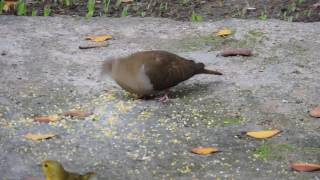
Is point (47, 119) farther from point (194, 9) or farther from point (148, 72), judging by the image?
point (194, 9)

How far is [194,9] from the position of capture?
24.2ft

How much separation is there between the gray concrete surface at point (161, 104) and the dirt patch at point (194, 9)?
48 cm

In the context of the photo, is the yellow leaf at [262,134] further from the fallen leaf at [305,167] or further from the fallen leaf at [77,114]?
the fallen leaf at [77,114]

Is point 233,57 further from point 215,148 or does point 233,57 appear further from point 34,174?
point 34,174

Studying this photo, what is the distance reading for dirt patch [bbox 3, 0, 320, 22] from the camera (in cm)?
708

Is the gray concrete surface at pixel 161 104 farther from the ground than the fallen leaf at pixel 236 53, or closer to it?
closer to it

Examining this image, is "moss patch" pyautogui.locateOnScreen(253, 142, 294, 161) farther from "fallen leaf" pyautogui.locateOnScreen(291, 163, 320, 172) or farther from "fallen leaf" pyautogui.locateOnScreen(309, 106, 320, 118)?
"fallen leaf" pyautogui.locateOnScreen(309, 106, 320, 118)

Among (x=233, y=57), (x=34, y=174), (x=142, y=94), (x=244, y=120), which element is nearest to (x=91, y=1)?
(x=233, y=57)

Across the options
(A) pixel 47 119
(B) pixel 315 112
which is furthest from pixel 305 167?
(A) pixel 47 119

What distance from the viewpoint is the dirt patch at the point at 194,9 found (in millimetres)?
7082

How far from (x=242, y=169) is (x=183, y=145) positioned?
0.43 metres

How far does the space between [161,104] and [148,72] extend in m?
0.22

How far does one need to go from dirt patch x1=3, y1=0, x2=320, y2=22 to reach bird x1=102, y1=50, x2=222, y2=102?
204 centimetres

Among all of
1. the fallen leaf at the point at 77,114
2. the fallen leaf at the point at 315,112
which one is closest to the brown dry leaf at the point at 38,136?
the fallen leaf at the point at 77,114
